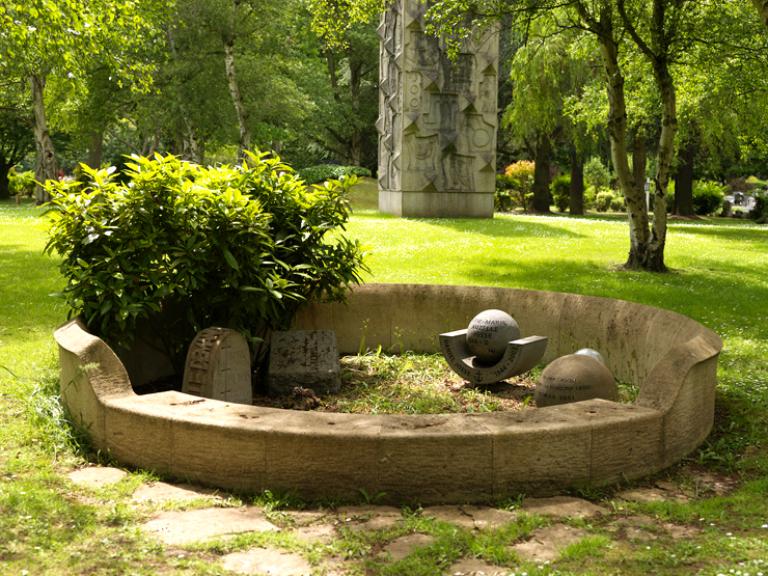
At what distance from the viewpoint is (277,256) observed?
8406 millimetres

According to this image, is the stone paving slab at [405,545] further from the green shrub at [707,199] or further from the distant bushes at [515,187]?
the green shrub at [707,199]

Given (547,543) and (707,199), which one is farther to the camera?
(707,199)

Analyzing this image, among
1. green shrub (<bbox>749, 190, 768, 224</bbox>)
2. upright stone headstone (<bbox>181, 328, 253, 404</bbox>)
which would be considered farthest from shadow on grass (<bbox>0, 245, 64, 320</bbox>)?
green shrub (<bbox>749, 190, 768, 224</bbox>)

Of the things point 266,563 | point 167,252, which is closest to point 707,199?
A: point 167,252

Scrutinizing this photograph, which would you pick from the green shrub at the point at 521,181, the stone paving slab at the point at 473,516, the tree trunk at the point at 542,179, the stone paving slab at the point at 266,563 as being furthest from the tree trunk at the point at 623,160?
Answer: the green shrub at the point at 521,181

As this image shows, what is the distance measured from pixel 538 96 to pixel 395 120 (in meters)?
6.14

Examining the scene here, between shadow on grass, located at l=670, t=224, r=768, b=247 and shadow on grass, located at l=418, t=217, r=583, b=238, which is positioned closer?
shadow on grass, located at l=418, t=217, r=583, b=238

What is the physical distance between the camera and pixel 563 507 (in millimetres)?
4988

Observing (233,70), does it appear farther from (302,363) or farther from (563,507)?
(563,507)

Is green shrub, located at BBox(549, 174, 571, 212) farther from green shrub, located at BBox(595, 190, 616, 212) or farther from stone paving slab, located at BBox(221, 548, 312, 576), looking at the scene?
stone paving slab, located at BBox(221, 548, 312, 576)

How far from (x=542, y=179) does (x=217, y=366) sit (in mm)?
30670

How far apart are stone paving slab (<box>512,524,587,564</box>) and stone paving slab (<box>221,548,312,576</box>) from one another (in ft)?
3.52

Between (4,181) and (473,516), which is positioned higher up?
(4,181)

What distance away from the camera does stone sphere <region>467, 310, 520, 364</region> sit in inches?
324
